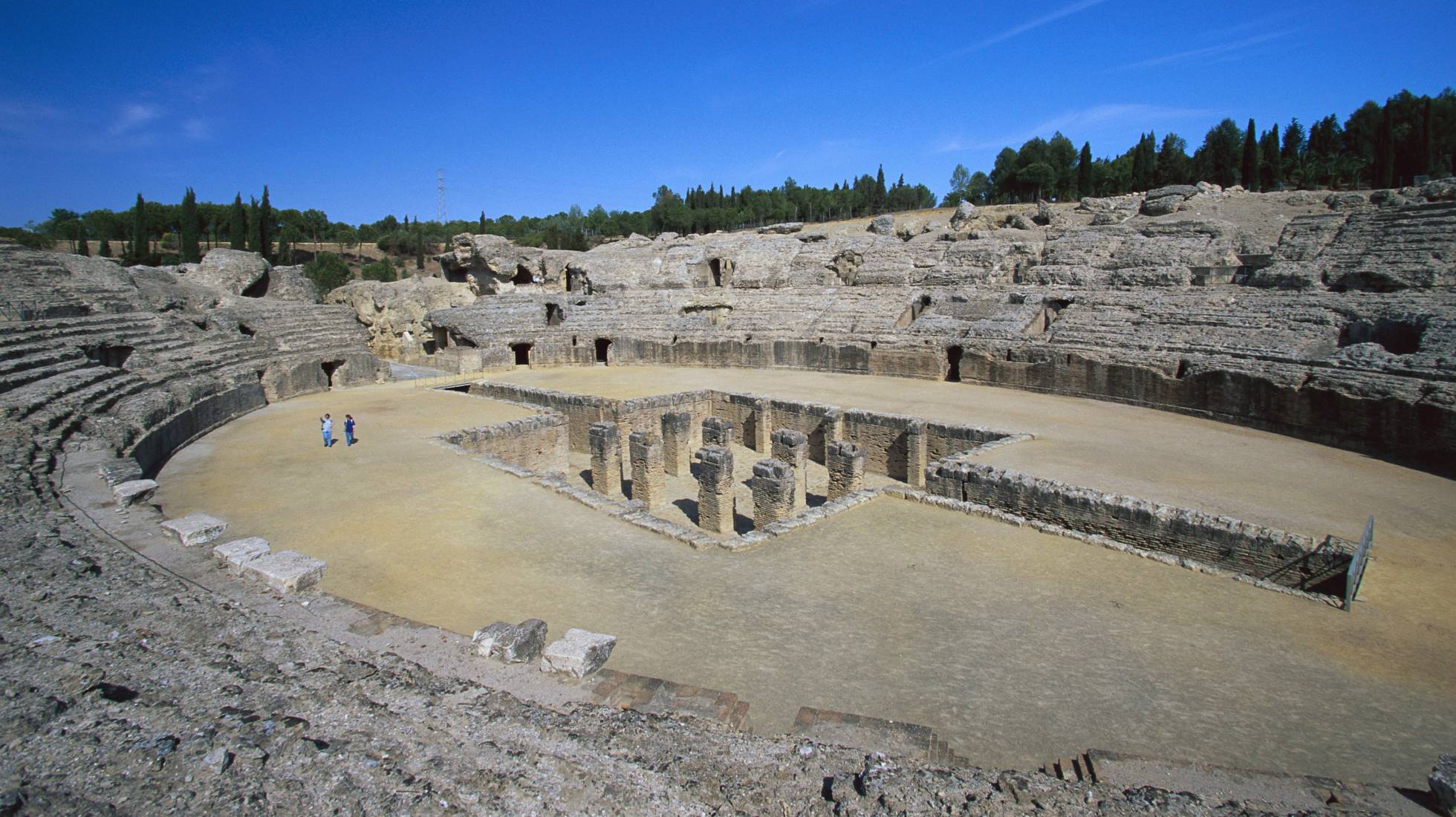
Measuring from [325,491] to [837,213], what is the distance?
57797mm

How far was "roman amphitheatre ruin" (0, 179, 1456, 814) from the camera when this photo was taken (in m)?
3.58

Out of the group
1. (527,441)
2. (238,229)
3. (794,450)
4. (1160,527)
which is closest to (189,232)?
(238,229)

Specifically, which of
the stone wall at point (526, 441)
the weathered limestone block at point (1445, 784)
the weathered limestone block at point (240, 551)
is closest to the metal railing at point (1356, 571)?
Answer: the weathered limestone block at point (1445, 784)

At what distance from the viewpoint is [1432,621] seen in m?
6.10

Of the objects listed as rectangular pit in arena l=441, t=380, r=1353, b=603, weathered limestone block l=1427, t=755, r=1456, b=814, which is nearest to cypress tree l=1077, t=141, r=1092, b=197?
rectangular pit in arena l=441, t=380, r=1353, b=603

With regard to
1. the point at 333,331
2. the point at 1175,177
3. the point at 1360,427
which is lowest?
the point at 1360,427

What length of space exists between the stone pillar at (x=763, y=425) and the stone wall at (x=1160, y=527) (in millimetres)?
5820

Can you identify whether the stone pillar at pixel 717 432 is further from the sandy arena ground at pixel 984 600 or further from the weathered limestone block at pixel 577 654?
the weathered limestone block at pixel 577 654

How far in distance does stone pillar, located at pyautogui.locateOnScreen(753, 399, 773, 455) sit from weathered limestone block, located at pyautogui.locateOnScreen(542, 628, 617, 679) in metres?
10.6

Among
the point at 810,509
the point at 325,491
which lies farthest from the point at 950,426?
the point at 325,491

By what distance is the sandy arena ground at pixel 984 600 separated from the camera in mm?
4750

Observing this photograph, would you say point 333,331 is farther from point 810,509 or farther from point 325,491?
point 810,509

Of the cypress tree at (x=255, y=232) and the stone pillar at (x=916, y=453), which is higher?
the cypress tree at (x=255, y=232)

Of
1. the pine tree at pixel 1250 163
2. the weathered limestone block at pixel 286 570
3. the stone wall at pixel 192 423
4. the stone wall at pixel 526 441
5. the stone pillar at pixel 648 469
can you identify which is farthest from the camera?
the pine tree at pixel 1250 163
